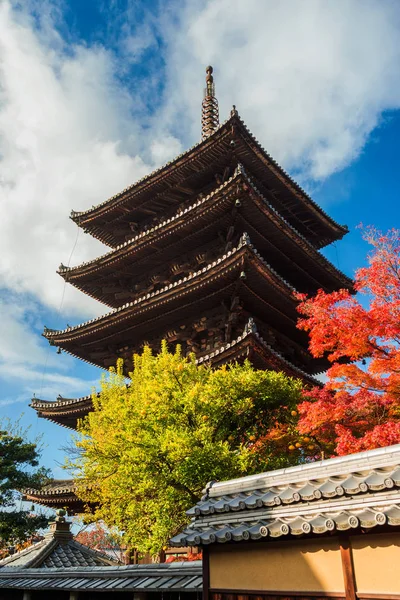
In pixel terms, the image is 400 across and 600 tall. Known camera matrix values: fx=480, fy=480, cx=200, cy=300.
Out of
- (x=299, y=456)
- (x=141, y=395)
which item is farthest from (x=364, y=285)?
(x=141, y=395)

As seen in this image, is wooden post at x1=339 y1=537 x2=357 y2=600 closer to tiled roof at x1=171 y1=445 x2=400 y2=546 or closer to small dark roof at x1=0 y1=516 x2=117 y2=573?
tiled roof at x1=171 y1=445 x2=400 y2=546

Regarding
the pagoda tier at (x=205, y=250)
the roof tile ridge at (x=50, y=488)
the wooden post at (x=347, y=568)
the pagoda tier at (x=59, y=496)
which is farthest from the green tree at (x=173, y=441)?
the pagoda tier at (x=205, y=250)

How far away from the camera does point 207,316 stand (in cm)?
1739

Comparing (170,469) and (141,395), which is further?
(141,395)

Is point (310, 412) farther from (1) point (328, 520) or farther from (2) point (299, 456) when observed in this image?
(1) point (328, 520)

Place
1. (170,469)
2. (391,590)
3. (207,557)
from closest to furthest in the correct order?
1. (391,590)
2. (207,557)
3. (170,469)

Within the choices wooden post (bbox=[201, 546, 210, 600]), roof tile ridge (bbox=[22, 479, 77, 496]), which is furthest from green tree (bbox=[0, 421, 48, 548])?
wooden post (bbox=[201, 546, 210, 600])

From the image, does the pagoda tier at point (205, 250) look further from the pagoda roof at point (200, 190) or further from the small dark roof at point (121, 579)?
the small dark roof at point (121, 579)

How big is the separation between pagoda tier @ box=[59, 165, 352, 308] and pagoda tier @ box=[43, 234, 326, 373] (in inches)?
63.2

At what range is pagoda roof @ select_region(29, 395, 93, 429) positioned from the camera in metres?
18.2

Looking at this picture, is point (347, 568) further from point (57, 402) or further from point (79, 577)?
point (57, 402)

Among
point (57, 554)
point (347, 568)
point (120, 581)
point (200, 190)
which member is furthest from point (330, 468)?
point (200, 190)

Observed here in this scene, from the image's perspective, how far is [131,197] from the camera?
20766 mm

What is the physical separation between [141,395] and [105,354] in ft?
30.1
